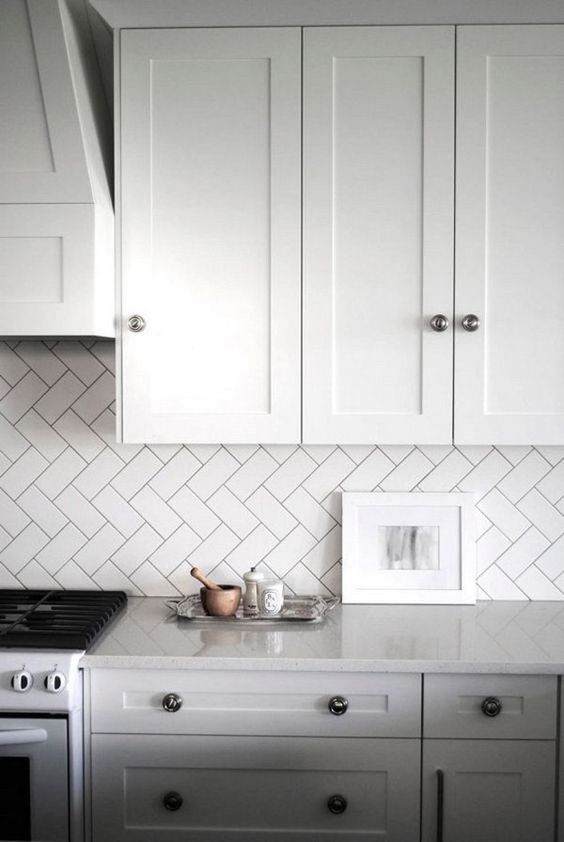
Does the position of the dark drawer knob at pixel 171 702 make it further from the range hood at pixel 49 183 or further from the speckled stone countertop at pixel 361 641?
the range hood at pixel 49 183

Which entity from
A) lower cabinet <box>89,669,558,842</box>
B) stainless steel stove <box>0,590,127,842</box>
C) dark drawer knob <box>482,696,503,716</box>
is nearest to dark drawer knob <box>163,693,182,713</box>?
lower cabinet <box>89,669,558,842</box>

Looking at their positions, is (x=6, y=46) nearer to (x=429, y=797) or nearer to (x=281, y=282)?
(x=281, y=282)

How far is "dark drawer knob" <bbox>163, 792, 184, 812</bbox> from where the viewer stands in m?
2.19

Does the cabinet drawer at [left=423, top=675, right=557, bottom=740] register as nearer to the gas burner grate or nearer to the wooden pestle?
the wooden pestle

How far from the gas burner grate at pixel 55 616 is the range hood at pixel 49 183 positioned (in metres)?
0.69

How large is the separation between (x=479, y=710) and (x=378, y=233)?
1131 millimetres

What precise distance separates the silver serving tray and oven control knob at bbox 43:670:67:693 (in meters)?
0.42

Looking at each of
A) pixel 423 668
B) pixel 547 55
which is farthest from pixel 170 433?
pixel 547 55

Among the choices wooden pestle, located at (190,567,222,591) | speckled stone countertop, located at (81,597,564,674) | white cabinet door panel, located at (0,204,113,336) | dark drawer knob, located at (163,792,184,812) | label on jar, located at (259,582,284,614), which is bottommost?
dark drawer knob, located at (163,792,184,812)

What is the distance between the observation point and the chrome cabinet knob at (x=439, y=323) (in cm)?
233

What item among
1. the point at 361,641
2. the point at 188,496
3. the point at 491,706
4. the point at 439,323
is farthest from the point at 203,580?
the point at 439,323

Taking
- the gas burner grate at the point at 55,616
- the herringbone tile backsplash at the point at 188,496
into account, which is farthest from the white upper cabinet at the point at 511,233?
the gas burner grate at the point at 55,616

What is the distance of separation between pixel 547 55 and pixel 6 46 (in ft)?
4.15

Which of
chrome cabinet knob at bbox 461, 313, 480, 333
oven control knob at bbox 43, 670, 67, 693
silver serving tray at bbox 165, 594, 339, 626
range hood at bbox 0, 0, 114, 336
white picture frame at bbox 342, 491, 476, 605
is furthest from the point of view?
white picture frame at bbox 342, 491, 476, 605
